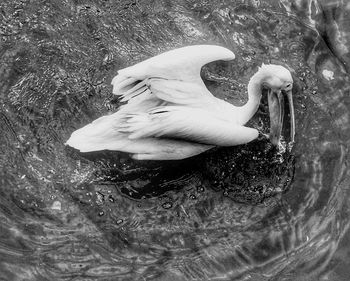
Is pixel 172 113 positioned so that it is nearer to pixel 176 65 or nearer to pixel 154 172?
pixel 176 65

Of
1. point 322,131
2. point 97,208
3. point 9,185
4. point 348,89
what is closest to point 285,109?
point 322,131

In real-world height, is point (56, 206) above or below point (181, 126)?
below

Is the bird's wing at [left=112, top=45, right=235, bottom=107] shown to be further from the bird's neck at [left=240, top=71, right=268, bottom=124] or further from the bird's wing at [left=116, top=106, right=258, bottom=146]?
the bird's neck at [left=240, top=71, right=268, bottom=124]

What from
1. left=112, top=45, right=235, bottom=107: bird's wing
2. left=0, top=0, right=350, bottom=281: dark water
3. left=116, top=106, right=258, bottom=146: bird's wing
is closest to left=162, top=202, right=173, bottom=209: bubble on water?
left=0, top=0, right=350, bottom=281: dark water

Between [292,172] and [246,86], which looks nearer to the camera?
[292,172]

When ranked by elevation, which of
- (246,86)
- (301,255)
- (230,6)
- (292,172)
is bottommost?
(301,255)

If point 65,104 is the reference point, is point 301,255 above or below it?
below

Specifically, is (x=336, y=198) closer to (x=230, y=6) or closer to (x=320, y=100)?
(x=320, y=100)

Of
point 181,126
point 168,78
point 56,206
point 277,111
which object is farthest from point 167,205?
point 277,111
